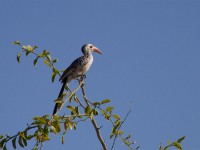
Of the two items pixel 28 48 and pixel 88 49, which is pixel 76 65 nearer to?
pixel 88 49

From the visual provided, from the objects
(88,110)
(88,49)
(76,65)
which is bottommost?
(88,110)

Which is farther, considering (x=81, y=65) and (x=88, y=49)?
(x=88, y=49)

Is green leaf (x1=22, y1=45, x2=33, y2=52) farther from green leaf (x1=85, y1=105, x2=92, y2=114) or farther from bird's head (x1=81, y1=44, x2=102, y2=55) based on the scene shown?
bird's head (x1=81, y1=44, x2=102, y2=55)

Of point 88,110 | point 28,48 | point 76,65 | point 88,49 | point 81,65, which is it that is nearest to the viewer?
point 88,110

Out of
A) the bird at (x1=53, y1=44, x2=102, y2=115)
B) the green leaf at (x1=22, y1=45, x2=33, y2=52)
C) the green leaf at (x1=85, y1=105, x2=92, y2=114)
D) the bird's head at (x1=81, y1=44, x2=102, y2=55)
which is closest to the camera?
the green leaf at (x1=85, y1=105, x2=92, y2=114)

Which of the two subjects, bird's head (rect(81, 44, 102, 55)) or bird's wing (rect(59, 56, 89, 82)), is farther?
bird's head (rect(81, 44, 102, 55))

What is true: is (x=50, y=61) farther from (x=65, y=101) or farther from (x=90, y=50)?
(x=90, y=50)

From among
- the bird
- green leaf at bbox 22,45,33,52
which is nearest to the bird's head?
the bird

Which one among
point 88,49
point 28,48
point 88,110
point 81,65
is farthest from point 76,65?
point 88,110

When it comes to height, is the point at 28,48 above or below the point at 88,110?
above

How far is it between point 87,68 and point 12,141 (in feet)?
12.8

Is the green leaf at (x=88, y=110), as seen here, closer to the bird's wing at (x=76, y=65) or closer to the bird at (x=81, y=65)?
the bird at (x=81, y=65)

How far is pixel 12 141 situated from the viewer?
300 centimetres

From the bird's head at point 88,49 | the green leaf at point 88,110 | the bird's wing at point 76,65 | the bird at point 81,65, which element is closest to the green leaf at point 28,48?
the green leaf at point 88,110
